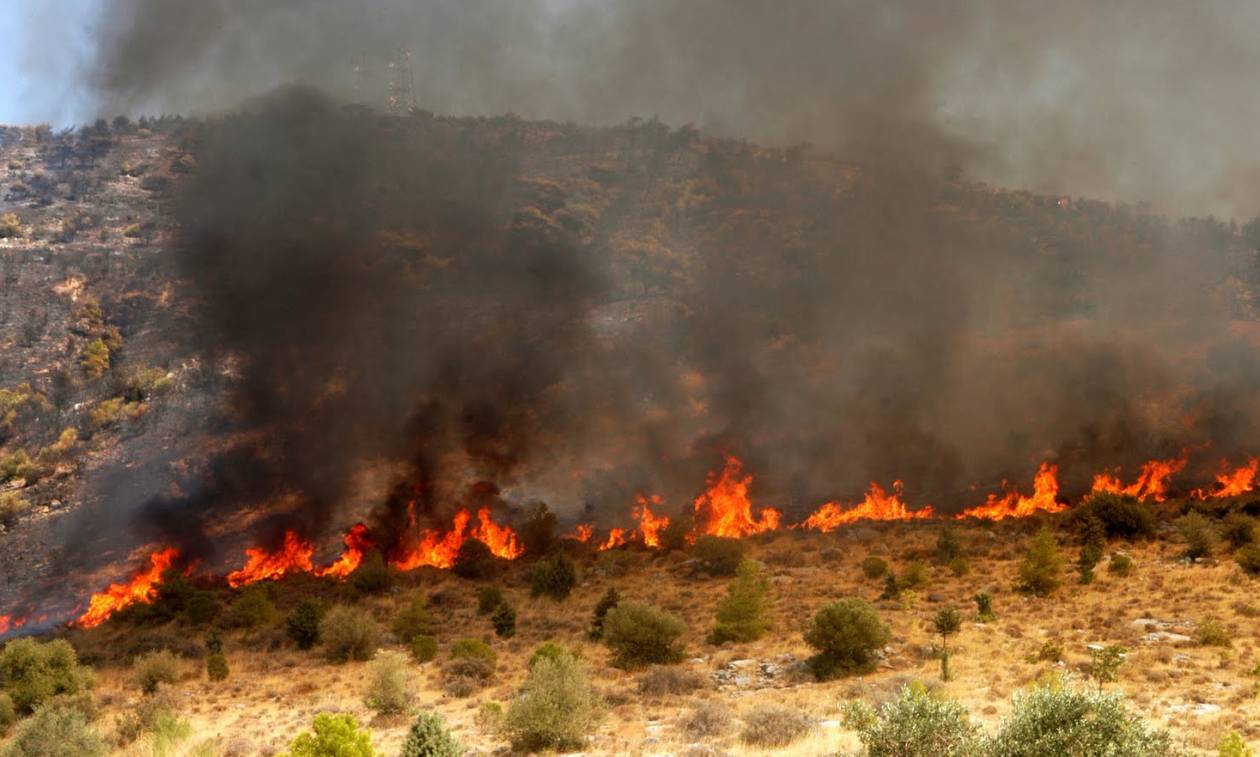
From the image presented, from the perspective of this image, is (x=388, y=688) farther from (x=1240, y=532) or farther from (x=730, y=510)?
(x=1240, y=532)

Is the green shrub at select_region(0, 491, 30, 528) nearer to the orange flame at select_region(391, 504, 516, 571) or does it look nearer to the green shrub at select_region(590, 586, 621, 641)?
the orange flame at select_region(391, 504, 516, 571)

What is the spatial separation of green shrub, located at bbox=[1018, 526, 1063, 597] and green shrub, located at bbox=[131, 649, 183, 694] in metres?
32.0

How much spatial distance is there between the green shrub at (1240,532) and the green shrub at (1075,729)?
1262 inches

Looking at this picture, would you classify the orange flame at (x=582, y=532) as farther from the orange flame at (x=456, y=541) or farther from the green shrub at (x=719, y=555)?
the green shrub at (x=719, y=555)

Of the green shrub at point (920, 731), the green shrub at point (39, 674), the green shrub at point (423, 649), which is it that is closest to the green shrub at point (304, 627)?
the green shrub at point (423, 649)

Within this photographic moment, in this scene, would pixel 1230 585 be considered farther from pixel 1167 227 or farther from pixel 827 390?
pixel 1167 227

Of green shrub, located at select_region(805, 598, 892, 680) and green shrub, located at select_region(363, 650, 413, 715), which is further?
green shrub, located at select_region(805, 598, 892, 680)

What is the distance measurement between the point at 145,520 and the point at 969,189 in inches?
2784

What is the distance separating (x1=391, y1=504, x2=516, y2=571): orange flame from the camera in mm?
46344

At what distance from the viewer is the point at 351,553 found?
46.2 m

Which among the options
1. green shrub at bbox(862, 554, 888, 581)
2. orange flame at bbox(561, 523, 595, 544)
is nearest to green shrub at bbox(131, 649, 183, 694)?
orange flame at bbox(561, 523, 595, 544)

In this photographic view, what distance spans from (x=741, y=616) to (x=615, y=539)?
1800 centimetres

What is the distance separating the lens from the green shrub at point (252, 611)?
35906 mm

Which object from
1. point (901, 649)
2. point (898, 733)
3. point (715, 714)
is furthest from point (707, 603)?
point (898, 733)
